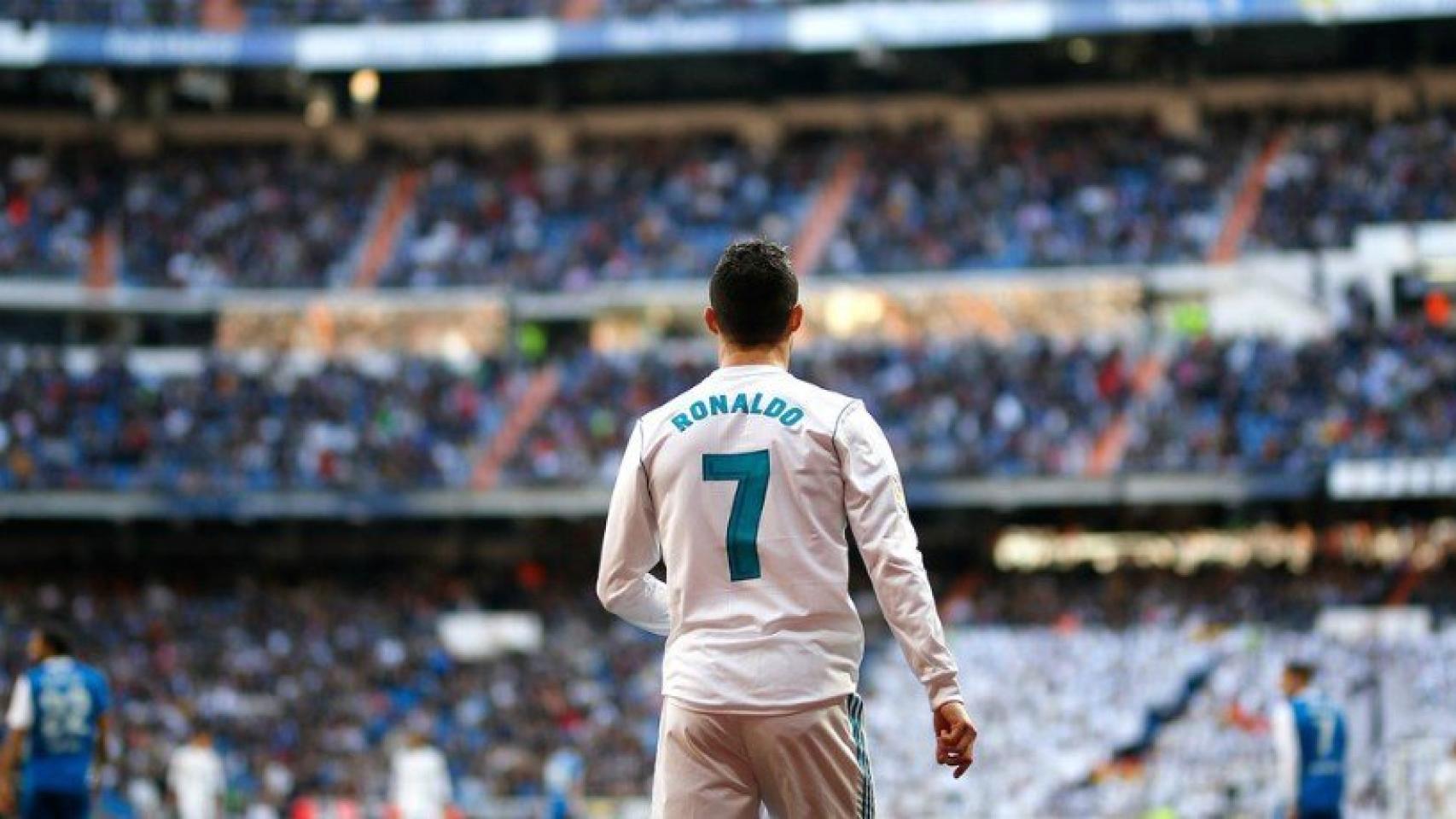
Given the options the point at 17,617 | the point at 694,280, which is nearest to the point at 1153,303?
the point at 694,280

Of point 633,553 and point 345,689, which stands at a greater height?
point 633,553

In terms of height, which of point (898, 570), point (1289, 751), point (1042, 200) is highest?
point (1042, 200)

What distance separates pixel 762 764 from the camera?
5277 millimetres

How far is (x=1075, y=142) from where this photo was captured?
42938 mm

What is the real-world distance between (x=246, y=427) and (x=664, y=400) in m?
7.87

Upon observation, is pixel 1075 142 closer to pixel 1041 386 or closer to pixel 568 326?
pixel 1041 386

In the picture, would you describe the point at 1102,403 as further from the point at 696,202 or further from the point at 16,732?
the point at 16,732

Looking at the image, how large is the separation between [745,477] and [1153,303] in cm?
3569

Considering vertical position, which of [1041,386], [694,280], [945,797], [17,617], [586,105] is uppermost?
[586,105]

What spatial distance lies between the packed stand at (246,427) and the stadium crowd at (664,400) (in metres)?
0.04

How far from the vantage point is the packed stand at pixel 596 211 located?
42.8 metres

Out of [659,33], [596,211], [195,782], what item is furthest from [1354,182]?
[195,782]

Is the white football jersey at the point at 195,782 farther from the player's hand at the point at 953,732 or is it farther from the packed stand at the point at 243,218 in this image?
the player's hand at the point at 953,732

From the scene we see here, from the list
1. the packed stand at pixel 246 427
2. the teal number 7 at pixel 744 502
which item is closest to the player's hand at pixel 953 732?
the teal number 7 at pixel 744 502
